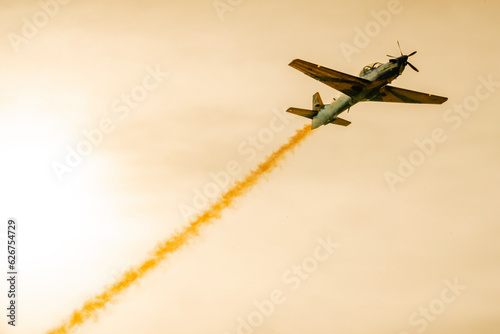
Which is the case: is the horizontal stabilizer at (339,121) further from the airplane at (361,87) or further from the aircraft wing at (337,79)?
the aircraft wing at (337,79)

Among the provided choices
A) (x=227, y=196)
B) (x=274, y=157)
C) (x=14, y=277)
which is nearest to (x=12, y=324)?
(x=14, y=277)

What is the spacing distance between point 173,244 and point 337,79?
17748 millimetres

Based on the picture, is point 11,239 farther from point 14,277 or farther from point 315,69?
point 315,69

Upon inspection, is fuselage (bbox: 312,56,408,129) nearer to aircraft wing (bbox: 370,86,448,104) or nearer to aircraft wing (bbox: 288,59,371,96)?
aircraft wing (bbox: 288,59,371,96)

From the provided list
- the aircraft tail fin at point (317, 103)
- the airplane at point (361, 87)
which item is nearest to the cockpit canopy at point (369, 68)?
the airplane at point (361, 87)

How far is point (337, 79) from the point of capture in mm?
44156

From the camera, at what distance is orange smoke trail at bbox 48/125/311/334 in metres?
52.1

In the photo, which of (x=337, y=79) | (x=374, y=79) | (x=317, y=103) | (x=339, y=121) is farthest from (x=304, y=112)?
(x=374, y=79)

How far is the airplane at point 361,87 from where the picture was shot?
4378cm

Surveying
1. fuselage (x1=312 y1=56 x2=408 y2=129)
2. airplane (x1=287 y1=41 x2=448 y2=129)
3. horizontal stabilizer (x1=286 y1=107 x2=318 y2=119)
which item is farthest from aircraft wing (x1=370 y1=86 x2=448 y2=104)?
horizontal stabilizer (x1=286 y1=107 x2=318 y2=119)

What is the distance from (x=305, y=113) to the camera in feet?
159

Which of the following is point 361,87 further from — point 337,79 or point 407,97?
point 407,97

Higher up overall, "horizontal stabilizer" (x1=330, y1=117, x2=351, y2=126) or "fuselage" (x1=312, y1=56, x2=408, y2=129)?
"fuselage" (x1=312, y1=56, x2=408, y2=129)

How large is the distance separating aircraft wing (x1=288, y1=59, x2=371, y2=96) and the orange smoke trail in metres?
7.26
